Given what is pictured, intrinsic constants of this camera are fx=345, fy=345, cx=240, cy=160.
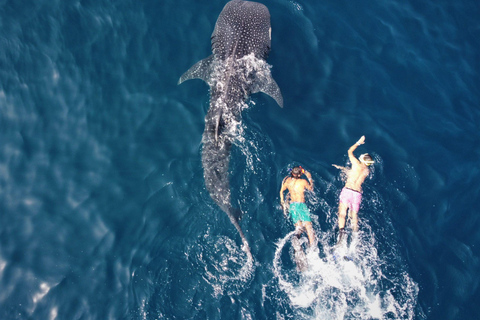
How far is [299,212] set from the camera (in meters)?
9.38

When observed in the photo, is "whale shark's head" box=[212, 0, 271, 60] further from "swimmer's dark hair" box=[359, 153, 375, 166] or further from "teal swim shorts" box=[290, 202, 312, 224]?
"teal swim shorts" box=[290, 202, 312, 224]

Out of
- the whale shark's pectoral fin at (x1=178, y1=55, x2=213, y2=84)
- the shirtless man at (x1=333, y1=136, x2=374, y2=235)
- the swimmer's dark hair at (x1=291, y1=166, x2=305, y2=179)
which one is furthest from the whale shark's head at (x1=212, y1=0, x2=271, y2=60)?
the shirtless man at (x1=333, y1=136, x2=374, y2=235)

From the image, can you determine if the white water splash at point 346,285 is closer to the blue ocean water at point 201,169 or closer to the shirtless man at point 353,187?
the blue ocean water at point 201,169

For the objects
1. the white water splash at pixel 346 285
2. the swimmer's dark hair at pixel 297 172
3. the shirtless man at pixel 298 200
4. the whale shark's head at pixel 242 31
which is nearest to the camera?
the white water splash at pixel 346 285

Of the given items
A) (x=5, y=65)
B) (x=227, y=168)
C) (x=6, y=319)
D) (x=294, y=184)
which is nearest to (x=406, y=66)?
(x=294, y=184)

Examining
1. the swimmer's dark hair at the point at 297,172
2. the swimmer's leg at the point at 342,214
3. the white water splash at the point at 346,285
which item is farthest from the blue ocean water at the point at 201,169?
the swimmer's dark hair at the point at 297,172

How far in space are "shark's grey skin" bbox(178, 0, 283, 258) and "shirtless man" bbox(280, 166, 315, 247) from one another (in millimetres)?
1558

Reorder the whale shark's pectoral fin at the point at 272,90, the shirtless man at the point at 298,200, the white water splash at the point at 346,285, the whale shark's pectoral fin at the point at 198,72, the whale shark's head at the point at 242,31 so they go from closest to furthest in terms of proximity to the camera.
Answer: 1. the white water splash at the point at 346,285
2. the shirtless man at the point at 298,200
3. the whale shark's pectoral fin at the point at 198,72
4. the whale shark's pectoral fin at the point at 272,90
5. the whale shark's head at the point at 242,31

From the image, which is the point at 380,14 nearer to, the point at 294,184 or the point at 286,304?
the point at 294,184

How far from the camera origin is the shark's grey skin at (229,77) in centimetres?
938

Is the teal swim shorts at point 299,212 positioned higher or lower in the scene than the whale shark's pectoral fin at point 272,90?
lower

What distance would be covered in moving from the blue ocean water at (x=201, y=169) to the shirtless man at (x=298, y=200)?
34 cm

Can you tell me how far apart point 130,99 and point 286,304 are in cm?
734

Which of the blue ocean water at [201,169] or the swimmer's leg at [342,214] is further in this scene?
the swimmer's leg at [342,214]
